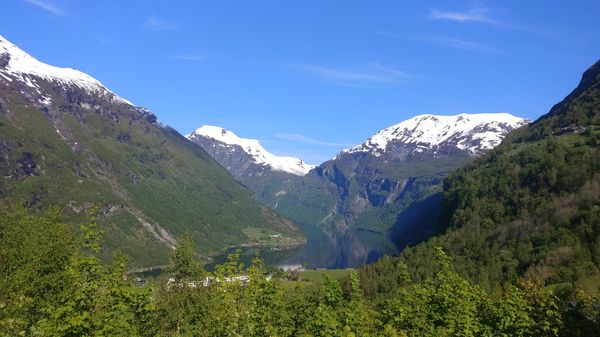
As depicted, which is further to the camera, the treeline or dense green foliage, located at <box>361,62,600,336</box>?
dense green foliage, located at <box>361,62,600,336</box>

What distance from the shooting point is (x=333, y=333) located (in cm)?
1934

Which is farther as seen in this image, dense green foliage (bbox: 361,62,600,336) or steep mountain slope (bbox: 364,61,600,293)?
steep mountain slope (bbox: 364,61,600,293)

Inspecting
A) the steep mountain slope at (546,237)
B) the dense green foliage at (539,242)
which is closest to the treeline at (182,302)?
the dense green foliage at (539,242)

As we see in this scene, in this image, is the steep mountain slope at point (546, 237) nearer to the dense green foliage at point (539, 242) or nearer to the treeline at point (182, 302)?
the dense green foliage at point (539, 242)

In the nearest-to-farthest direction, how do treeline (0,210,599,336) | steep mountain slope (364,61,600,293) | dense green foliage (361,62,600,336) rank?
treeline (0,210,599,336) → dense green foliage (361,62,600,336) → steep mountain slope (364,61,600,293)

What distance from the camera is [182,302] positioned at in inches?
1066

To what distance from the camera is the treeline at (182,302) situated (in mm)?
18969

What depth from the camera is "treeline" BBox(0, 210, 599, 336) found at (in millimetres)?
18969

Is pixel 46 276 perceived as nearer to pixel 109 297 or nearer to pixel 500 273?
pixel 109 297

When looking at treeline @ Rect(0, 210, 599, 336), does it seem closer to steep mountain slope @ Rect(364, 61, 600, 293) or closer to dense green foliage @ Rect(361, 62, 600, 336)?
dense green foliage @ Rect(361, 62, 600, 336)

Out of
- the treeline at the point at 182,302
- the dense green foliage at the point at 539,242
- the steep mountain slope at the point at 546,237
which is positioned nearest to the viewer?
the treeline at the point at 182,302

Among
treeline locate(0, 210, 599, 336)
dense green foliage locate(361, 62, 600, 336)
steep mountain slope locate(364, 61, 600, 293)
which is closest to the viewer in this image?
treeline locate(0, 210, 599, 336)

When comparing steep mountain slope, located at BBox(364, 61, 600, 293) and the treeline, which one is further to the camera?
steep mountain slope, located at BBox(364, 61, 600, 293)

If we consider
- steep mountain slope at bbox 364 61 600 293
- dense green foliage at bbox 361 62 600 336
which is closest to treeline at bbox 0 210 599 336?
dense green foliage at bbox 361 62 600 336
